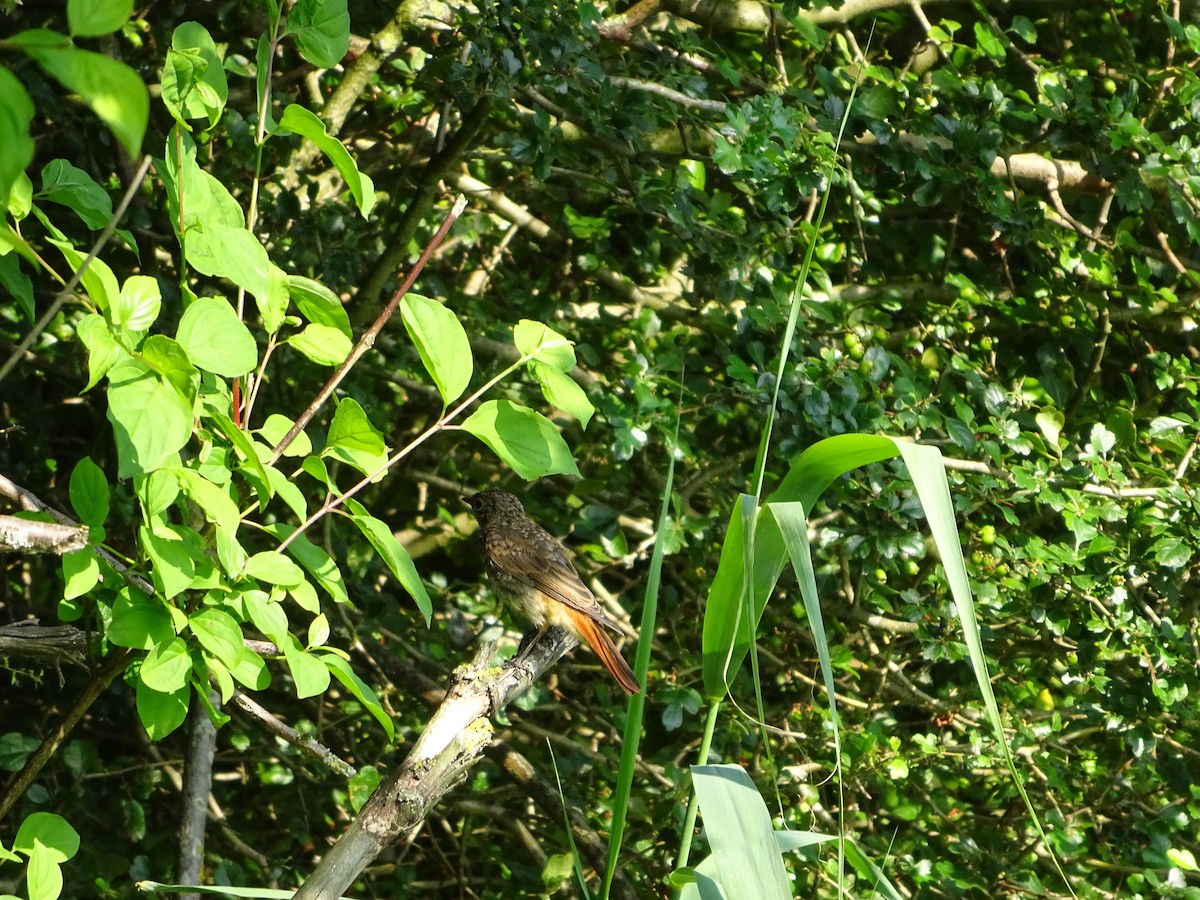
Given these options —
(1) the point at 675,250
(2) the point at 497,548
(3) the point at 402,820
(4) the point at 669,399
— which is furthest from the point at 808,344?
(3) the point at 402,820

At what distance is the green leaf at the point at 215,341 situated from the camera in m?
1.32

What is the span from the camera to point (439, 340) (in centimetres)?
160

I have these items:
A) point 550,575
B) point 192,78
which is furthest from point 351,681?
point 550,575

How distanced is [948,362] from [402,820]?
97.4 inches

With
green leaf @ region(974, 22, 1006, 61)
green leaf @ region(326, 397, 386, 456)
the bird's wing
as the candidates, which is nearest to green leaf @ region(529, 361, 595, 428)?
green leaf @ region(326, 397, 386, 456)

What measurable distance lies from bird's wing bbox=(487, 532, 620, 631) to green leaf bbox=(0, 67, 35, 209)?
2623 millimetres

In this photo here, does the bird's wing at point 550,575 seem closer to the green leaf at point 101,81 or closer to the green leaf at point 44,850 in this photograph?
the green leaf at point 44,850

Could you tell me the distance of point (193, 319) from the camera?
1.33 meters

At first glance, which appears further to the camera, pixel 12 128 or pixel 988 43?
pixel 988 43

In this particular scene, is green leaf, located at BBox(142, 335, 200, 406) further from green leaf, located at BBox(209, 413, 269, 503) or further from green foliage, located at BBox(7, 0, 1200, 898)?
green foliage, located at BBox(7, 0, 1200, 898)

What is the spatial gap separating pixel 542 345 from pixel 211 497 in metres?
0.52

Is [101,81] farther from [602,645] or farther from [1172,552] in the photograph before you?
[1172,552]

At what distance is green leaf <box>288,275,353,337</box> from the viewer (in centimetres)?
167

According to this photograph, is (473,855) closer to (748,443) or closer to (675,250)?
(748,443)
